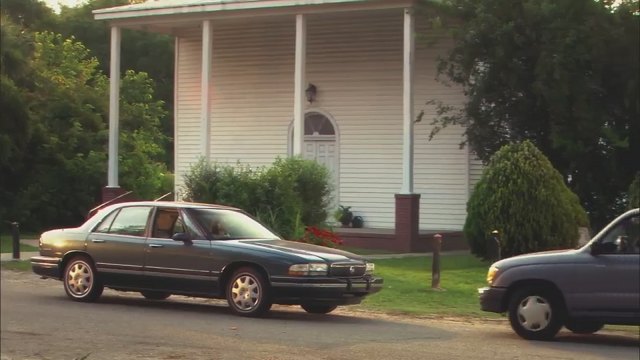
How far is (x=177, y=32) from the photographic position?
28.8 m

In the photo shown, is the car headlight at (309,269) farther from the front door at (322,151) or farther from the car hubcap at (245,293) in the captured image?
the front door at (322,151)

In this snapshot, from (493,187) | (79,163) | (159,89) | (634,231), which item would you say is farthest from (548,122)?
(159,89)

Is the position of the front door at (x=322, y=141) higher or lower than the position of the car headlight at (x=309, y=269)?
higher

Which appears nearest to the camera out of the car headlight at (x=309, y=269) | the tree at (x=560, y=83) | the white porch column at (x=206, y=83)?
the car headlight at (x=309, y=269)

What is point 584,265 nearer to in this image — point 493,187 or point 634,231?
point 634,231

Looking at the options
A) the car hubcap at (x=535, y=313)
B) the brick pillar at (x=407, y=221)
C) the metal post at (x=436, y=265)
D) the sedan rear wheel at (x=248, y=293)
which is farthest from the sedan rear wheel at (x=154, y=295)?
the brick pillar at (x=407, y=221)

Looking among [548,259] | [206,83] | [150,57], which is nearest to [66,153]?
[206,83]

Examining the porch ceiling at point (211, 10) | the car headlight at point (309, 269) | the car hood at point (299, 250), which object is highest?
the porch ceiling at point (211, 10)

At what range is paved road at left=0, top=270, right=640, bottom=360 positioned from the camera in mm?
8938

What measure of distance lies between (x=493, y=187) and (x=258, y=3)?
8.67 metres

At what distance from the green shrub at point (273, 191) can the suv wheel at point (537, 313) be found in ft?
26.6

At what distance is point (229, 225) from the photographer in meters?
12.8

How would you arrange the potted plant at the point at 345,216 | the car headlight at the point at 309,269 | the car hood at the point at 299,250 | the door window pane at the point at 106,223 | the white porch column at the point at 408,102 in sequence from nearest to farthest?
the car headlight at the point at 309,269 < the car hood at the point at 299,250 < the door window pane at the point at 106,223 < the white porch column at the point at 408,102 < the potted plant at the point at 345,216

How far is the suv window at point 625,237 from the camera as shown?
10.6 m
